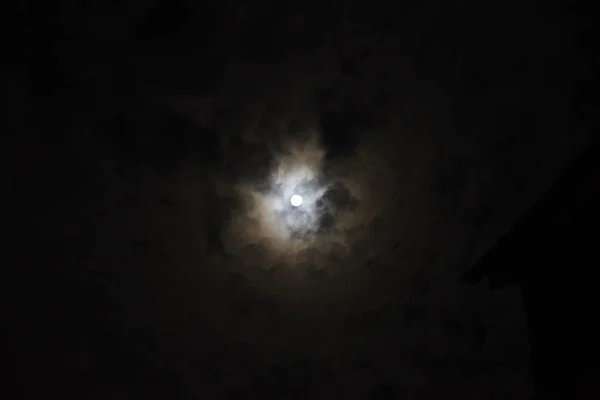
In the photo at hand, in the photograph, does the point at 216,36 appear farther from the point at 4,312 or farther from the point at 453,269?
the point at 4,312

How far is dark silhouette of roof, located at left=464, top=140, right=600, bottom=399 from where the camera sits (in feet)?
4.41

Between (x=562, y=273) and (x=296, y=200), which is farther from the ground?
(x=296, y=200)

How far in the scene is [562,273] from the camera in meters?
1.45

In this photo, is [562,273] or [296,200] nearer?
[562,273]

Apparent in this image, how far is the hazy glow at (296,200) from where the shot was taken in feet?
6.93

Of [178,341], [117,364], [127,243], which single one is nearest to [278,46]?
[127,243]

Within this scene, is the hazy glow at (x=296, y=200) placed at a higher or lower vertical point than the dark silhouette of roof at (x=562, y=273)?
higher

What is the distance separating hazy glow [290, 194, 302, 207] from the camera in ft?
6.93

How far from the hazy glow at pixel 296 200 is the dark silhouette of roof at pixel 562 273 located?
2.25 ft

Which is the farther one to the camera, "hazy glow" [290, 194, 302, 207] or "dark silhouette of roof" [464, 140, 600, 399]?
"hazy glow" [290, 194, 302, 207]

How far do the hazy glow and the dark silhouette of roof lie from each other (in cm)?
69

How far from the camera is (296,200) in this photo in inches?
83.4

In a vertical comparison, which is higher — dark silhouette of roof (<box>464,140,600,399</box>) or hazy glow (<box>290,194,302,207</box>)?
hazy glow (<box>290,194,302,207</box>)

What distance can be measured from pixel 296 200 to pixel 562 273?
2.95ft
